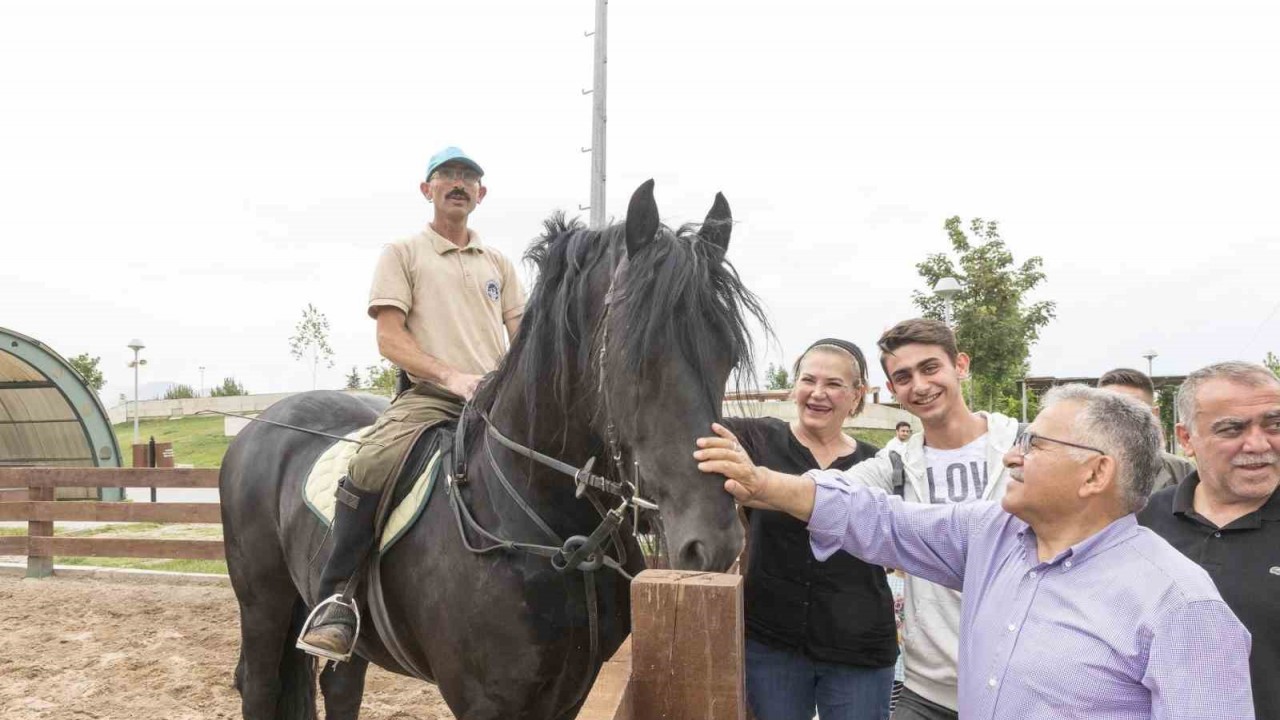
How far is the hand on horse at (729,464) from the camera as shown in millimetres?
1741

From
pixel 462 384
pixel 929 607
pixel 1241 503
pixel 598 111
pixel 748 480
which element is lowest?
pixel 929 607

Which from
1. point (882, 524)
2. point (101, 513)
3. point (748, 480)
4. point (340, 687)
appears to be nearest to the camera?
point (748, 480)

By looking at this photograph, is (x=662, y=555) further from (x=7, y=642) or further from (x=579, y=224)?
(x=7, y=642)

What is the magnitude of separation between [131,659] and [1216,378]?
7073 mm

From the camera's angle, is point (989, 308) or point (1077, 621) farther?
point (989, 308)

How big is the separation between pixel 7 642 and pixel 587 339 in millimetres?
7060

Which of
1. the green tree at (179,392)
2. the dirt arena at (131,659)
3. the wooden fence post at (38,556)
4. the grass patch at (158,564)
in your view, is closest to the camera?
the dirt arena at (131,659)

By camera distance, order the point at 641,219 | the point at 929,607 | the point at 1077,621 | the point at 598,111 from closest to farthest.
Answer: the point at 1077,621 → the point at 641,219 → the point at 929,607 → the point at 598,111

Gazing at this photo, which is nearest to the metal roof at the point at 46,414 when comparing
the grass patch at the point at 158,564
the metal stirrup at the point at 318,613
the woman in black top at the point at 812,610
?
the grass patch at the point at 158,564

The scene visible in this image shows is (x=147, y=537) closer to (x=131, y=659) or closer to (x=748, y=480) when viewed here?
(x=131, y=659)

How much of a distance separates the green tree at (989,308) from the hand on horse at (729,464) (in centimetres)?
1921

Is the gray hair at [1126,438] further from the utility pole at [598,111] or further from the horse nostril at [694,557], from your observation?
the utility pole at [598,111]

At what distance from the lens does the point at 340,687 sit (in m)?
3.97

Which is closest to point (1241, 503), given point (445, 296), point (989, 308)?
point (445, 296)
